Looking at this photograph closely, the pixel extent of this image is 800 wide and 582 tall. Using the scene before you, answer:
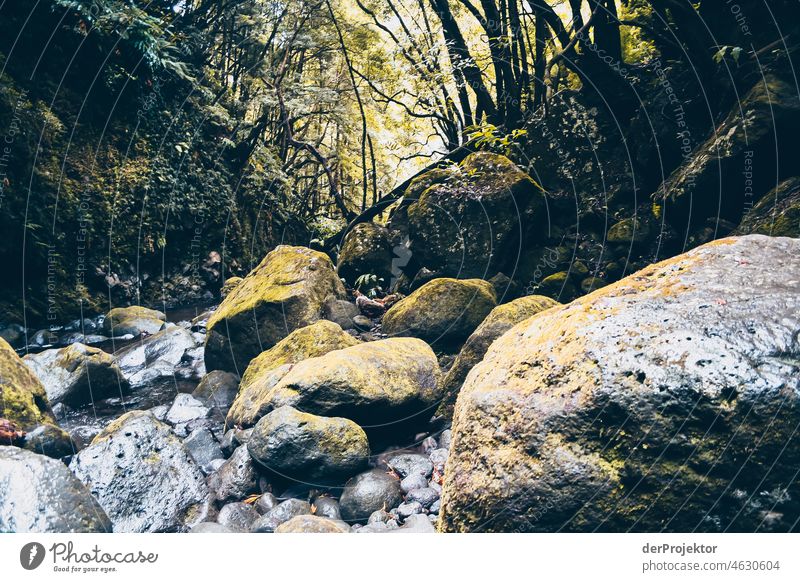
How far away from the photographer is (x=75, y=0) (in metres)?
9.21

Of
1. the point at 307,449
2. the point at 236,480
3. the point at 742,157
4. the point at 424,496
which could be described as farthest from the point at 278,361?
the point at 742,157

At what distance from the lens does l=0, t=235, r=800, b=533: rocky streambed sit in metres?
2.12

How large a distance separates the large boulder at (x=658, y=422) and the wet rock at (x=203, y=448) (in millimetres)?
3712

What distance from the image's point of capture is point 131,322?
10422mm

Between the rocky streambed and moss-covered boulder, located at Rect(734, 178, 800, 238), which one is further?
moss-covered boulder, located at Rect(734, 178, 800, 238)

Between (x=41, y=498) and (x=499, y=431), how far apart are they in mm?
3075

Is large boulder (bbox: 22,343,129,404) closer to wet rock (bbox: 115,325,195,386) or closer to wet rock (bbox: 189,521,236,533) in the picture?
wet rock (bbox: 115,325,195,386)

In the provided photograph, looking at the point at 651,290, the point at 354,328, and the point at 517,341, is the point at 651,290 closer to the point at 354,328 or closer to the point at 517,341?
the point at 517,341

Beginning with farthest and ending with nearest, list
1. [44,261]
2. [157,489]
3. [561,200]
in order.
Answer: [44,261], [561,200], [157,489]

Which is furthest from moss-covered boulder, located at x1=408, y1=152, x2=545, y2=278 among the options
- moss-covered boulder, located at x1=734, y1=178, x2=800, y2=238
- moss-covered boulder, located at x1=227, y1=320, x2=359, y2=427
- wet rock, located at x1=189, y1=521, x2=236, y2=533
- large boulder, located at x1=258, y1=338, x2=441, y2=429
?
wet rock, located at x1=189, y1=521, x2=236, y2=533

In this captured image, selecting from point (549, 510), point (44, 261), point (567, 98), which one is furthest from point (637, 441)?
point (44, 261)

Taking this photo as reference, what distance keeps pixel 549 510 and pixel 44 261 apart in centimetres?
1209

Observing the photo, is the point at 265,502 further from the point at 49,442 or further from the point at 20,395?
the point at 20,395

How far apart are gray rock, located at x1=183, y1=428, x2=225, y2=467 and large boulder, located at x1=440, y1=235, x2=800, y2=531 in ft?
12.2
